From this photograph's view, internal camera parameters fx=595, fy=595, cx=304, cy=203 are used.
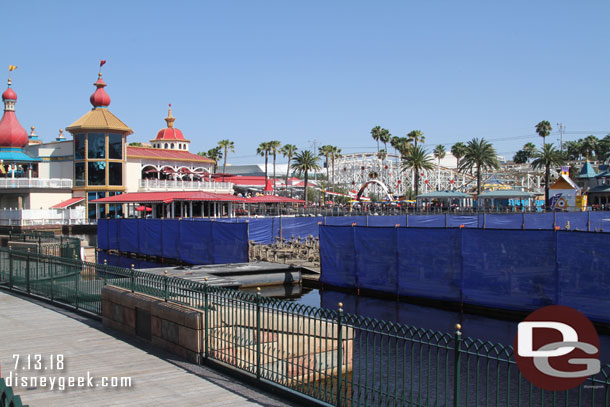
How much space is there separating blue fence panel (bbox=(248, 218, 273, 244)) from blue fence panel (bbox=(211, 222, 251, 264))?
222 inches

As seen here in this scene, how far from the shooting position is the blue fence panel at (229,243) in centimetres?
2802

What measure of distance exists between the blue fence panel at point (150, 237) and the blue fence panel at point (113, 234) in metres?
3.91

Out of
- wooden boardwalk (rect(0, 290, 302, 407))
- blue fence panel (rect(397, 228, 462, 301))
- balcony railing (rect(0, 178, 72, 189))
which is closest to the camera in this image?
wooden boardwalk (rect(0, 290, 302, 407))

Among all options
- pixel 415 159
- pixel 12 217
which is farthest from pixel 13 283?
pixel 415 159

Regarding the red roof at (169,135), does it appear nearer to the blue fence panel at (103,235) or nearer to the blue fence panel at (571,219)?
the blue fence panel at (103,235)

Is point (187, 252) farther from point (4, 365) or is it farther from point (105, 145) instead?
point (105, 145)

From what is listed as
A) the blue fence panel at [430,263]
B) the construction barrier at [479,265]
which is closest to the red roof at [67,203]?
the construction barrier at [479,265]

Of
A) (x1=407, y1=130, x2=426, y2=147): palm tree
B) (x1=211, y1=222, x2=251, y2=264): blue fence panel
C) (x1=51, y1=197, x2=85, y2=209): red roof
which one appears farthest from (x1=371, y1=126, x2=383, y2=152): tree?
(x1=211, y1=222, x2=251, y2=264): blue fence panel

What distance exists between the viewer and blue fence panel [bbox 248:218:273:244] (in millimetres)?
35062

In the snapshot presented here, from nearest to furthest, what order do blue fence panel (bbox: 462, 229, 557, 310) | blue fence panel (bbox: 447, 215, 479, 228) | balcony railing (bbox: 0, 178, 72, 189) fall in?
blue fence panel (bbox: 462, 229, 557, 310)
blue fence panel (bbox: 447, 215, 479, 228)
balcony railing (bbox: 0, 178, 72, 189)

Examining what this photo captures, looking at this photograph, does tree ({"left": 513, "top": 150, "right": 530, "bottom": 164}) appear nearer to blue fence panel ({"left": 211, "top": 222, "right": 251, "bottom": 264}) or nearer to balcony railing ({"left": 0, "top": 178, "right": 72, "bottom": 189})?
balcony railing ({"left": 0, "top": 178, "right": 72, "bottom": 189})

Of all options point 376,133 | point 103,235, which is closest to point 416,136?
point 376,133

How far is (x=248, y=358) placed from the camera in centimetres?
1027

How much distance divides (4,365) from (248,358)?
4.59 metres
